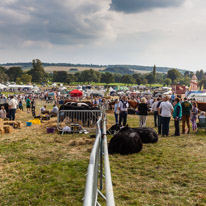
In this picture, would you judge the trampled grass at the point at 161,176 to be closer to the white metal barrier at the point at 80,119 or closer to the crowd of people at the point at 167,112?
the crowd of people at the point at 167,112

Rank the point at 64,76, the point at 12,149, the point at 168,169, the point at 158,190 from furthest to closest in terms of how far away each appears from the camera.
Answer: the point at 64,76 → the point at 12,149 → the point at 168,169 → the point at 158,190

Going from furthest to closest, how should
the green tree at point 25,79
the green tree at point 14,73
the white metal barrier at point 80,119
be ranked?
the green tree at point 14,73 < the green tree at point 25,79 < the white metal barrier at point 80,119

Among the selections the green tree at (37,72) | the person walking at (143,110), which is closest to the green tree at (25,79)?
the green tree at (37,72)

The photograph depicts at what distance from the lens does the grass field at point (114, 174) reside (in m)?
4.35

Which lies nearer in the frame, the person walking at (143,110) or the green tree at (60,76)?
the person walking at (143,110)

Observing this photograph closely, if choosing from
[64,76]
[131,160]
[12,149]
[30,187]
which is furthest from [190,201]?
[64,76]

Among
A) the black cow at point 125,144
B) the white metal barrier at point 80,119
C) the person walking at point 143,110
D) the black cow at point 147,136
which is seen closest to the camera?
the black cow at point 125,144

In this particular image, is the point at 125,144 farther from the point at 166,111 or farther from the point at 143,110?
the point at 143,110

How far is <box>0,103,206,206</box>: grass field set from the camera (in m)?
4.35

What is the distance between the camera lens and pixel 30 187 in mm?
4836

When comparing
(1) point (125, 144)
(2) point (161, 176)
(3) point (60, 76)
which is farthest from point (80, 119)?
(3) point (60, 76)

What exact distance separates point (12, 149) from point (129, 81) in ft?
627

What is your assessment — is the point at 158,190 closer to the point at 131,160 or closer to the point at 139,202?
the point at 139,202

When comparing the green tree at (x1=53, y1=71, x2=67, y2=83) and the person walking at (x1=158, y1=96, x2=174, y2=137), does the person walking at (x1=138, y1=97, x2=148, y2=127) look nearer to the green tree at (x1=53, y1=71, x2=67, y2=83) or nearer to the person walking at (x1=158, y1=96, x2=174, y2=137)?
the person walking at (x1=158, y1=96, x2=174, y2=137)
